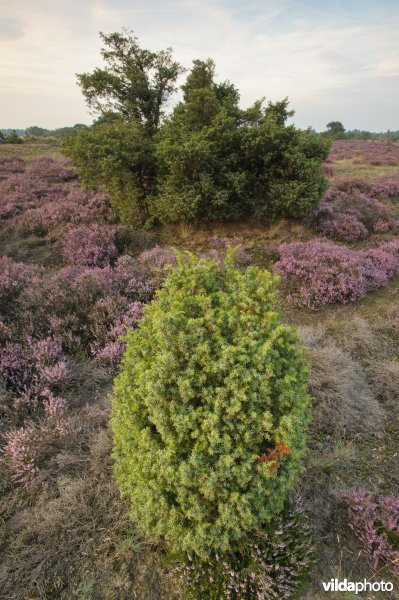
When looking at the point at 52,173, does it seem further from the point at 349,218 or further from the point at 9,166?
the point at 349,218

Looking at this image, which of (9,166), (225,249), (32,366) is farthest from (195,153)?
(9,166)

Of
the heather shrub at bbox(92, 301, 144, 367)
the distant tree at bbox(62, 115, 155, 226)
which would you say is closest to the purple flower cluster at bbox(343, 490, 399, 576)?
the heather shrub at bbox(92, 301, 144, 367)

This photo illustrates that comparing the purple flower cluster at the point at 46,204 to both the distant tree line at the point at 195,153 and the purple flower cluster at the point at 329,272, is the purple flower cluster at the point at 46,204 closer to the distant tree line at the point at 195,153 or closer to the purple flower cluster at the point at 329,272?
the distant tree line at the point at 195,153

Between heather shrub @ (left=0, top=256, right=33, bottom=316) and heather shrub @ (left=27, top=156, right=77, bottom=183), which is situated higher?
heather shrub @ (left=27, top=156, right=77, bottom=183)

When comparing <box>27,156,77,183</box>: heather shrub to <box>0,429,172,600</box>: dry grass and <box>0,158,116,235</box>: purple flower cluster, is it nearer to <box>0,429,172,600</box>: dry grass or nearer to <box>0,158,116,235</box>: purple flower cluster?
<box>0,158,116,235</box>: purple flower cluster

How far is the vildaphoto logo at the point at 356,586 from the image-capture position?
251cm

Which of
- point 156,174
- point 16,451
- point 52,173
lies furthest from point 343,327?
point 52,173

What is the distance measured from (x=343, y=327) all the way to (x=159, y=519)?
4.57 m

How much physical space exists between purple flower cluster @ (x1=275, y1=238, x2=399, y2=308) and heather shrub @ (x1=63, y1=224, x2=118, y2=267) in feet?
13.9

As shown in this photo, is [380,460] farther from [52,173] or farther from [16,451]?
[52,173]

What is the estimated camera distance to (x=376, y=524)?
117 inches

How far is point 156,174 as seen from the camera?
9961mm

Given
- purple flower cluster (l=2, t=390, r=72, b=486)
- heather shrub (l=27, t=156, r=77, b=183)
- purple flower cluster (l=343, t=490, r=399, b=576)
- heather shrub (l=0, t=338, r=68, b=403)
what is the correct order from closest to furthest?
purple flower cluster (l=343, t=490, r=399, b=576) → purple flower cluster (l=2, t=390, r=72, b=486) → heather shrub (l=0, t=338, r=68, b=403) → heather shrub (l=27, t=156, r=77, b=183)

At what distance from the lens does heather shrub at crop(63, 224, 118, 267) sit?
318 inches
